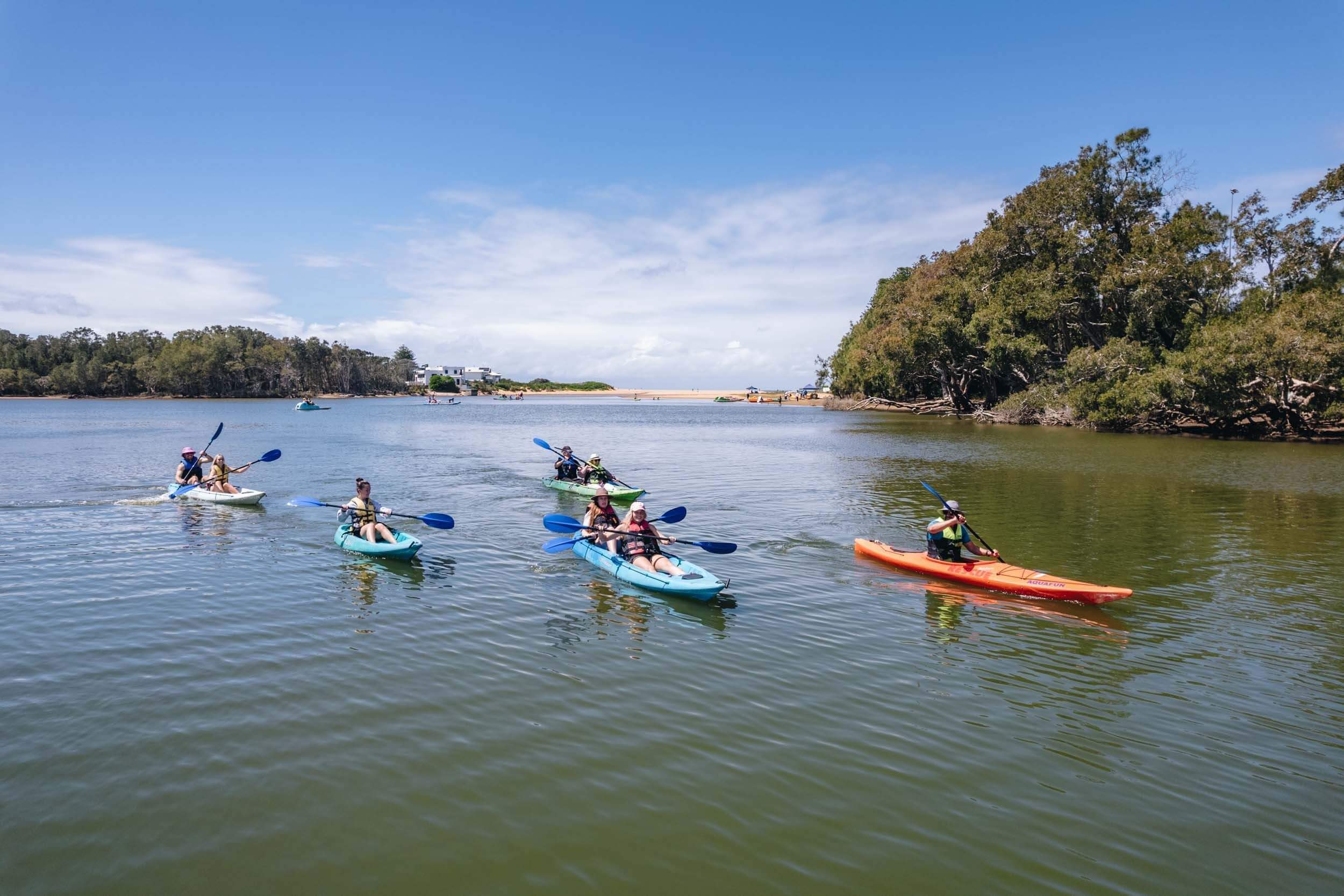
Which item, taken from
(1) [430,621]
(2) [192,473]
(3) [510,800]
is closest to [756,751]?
(3) [510,800]

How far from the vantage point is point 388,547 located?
14562 millimetres

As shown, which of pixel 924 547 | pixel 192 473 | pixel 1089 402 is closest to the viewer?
pixel 924 547

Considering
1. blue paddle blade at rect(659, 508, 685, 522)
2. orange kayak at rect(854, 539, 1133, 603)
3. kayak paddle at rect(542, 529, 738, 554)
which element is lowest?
orange kayak at rect(854, 539, 1133, 603)

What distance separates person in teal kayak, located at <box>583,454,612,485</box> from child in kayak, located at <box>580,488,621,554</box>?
843 centimetres

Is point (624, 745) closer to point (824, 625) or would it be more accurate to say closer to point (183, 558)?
point (824, 625)

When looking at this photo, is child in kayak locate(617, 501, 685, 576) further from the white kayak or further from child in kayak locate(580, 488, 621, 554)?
the white kayak

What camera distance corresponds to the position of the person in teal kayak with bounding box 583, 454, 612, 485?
2353 cm

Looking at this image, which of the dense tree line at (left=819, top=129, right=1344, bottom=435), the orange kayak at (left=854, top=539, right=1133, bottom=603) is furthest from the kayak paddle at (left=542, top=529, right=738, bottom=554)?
the dense tree line at (left=819, top=129, right=1344, bottom=435)

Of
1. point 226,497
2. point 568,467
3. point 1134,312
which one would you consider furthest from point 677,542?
point 1134,312

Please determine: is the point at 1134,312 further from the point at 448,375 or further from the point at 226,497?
the point at 448,375

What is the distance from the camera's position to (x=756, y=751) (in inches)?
289

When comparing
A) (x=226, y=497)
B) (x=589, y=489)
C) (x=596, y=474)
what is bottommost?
(x=589, y=489)

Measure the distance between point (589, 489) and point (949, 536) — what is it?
40.7 ft

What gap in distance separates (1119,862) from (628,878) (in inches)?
148
